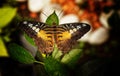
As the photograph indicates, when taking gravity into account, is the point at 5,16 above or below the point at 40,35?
above

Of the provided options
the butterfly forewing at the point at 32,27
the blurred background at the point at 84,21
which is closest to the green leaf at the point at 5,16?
the blurred background at the point at 84,21

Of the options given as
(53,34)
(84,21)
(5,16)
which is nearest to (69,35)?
(53,34)

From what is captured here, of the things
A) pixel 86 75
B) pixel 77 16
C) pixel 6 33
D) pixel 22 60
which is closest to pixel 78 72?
pixel 86 75

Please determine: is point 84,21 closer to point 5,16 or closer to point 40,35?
point 5,16

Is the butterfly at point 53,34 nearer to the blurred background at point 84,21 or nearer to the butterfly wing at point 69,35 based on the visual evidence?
the butterfly wing at point 69,35

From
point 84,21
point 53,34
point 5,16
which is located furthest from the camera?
point 84,21

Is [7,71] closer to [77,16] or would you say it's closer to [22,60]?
[77,16]

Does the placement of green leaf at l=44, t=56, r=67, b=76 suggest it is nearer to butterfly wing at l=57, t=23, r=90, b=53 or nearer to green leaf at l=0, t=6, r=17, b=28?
butterfly wing at l=57, t=23, r=90, b=53
